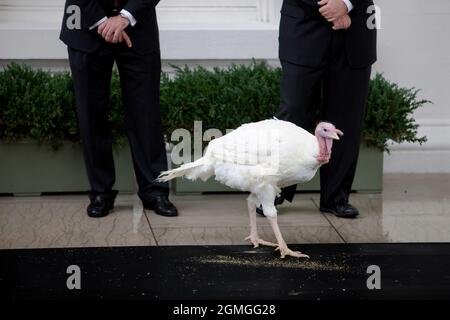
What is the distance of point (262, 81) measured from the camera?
7.61 meters

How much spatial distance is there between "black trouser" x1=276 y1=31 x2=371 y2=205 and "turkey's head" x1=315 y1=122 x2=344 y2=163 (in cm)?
124

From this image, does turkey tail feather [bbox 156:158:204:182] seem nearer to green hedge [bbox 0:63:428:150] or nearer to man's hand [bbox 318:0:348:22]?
man's hand [bbox 318:0:348:22]

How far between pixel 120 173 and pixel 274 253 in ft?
7.18

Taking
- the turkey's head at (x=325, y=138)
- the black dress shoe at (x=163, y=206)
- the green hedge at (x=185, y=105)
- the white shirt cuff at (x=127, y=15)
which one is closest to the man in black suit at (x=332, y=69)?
the green hedge at (x=185, y=105)

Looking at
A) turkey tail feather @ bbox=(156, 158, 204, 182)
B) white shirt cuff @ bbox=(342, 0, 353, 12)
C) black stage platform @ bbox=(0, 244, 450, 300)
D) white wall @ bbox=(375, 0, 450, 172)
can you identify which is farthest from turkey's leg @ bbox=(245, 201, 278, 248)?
white wall @ bbox=(375, 0, 450, 172)

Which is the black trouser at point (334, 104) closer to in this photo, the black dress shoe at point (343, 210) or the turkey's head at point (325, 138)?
the black dress shoe at point (343, 210)

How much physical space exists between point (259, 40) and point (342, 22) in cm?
175

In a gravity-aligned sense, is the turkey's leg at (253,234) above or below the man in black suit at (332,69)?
below

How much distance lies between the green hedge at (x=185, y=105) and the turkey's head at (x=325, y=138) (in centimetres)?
195

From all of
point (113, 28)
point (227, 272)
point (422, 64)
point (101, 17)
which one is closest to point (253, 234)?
point (227, 272)

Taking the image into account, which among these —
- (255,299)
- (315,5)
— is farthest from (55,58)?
(255,299)

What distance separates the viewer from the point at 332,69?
6828mm

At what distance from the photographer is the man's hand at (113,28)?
6.65 meters
